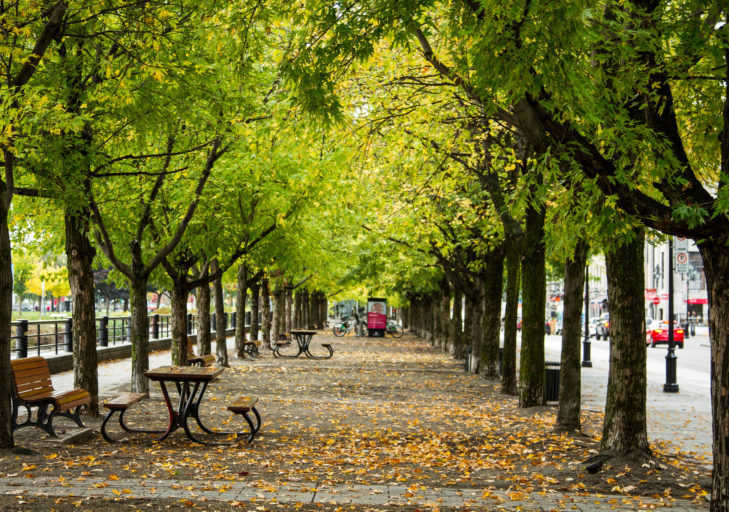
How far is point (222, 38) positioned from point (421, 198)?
13119 mm

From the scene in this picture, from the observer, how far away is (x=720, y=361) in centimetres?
631

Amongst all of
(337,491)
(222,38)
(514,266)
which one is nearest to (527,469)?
(337,491)

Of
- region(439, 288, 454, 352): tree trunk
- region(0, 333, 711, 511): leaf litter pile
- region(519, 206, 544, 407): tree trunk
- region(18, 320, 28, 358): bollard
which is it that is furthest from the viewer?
region(439, 288, 454, 352): tree trunk

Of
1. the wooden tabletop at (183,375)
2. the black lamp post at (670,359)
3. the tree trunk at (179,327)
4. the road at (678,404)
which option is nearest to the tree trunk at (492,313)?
the road at (678,404)

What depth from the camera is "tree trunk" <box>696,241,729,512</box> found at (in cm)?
625

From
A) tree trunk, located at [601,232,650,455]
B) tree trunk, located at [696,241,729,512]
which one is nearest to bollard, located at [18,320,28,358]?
tree trunk, located at [601,232,650,455]

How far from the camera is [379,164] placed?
64.6 ft

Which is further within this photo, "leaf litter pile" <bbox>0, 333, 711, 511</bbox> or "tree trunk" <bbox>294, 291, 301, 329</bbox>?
"tree trunk" <bbox>294, 291, 301, 329</bbox>

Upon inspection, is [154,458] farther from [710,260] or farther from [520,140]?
[520,140]

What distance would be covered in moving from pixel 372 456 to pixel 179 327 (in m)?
9.85

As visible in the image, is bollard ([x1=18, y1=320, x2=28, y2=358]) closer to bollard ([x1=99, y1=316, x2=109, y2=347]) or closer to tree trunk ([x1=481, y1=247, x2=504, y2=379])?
bollard ([x1=99, y1=316, x2=109, y2=347])

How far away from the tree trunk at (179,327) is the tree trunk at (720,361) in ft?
47.0

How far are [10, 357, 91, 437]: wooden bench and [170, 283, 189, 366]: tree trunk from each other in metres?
7.80

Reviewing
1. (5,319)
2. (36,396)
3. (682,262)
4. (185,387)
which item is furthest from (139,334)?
(682,262)
